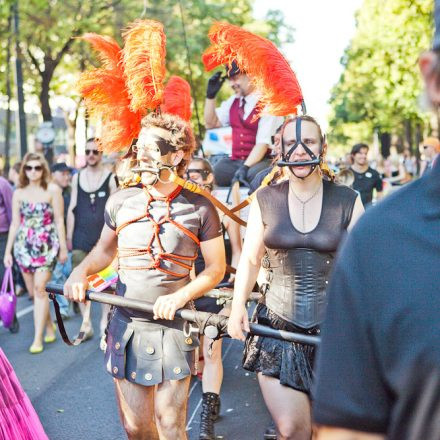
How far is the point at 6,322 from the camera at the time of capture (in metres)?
6.73

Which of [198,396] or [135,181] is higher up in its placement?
[135,181]

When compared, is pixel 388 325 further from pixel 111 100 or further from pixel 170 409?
pixel 111 100

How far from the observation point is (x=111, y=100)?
12.8 feet

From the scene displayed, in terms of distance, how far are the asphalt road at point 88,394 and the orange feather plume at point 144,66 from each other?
2254mm

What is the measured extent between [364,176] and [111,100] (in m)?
6.99

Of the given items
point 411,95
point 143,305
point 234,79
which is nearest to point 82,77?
point 143,305

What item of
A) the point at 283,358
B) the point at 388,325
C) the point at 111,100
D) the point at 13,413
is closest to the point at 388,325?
the point at 388,325

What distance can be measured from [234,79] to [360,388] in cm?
498

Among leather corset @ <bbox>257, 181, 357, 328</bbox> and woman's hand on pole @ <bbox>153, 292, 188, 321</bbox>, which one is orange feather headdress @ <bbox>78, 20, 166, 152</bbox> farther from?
woman's hand on pole @ <bbox>153, 292, 188, 321</bbox>


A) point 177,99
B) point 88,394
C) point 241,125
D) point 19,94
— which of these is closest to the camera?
point 177,99

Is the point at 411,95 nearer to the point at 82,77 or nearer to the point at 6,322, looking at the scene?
the point at 6,322

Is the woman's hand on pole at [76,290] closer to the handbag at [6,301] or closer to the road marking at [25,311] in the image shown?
the handbag at [6,301]

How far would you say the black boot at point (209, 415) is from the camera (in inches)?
180

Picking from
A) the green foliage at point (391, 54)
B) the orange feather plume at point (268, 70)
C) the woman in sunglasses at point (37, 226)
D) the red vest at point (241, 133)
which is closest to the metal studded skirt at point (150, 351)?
the orange feather plume at point (268, 70)
